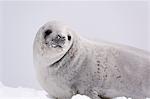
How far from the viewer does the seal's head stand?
3297 mm

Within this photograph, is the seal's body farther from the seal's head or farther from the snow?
the snow

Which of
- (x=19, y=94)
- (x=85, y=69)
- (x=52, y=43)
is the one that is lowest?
(x=19, y=94)

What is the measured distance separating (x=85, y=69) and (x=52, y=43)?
0.44 m

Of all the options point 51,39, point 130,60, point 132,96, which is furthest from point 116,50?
point 51,39

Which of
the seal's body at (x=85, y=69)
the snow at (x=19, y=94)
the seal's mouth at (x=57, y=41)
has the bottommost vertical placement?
the snow at (x=19, y=94)

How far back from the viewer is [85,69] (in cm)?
355

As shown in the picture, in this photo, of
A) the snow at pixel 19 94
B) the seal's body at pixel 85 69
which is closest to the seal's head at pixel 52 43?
the seal's body at pixel 85 69

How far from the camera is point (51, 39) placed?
3299 millimetres

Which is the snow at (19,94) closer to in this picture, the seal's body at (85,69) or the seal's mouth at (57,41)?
the seal's body at (85,69)

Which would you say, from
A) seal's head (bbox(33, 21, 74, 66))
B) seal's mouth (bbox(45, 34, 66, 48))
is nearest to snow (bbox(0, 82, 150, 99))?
seal's head (bbox(33, 21, 74, 66))

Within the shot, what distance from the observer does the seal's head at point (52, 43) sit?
3.30 m

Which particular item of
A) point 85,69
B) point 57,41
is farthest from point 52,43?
point 85,69

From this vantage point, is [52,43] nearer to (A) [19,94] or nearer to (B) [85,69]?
(B) [85,69]

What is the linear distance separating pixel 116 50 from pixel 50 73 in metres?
0.64
